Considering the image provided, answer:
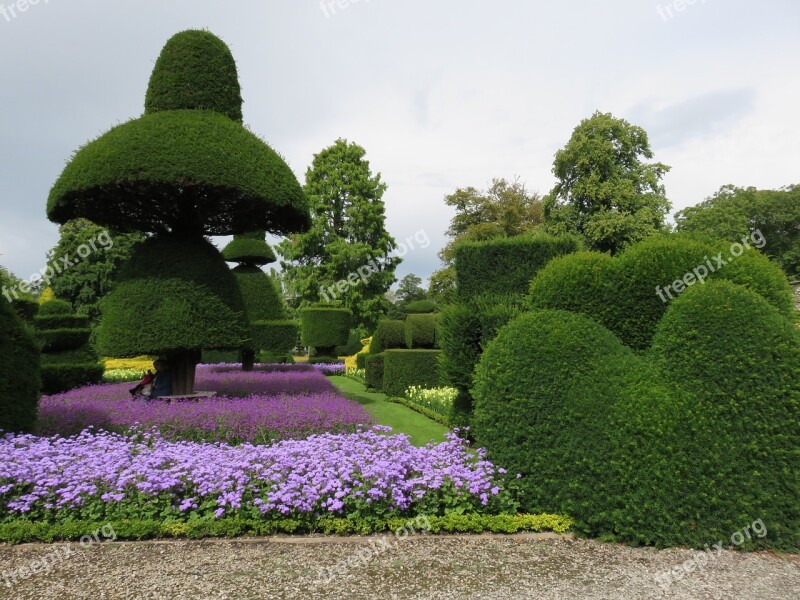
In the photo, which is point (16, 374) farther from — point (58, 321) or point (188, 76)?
point (58, 321)

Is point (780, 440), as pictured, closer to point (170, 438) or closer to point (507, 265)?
point (507, 265)

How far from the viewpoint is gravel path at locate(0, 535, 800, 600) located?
11.9 feet

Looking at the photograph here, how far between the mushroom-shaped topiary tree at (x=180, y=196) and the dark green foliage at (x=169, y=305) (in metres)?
0.02

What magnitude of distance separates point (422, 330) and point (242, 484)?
11338mm

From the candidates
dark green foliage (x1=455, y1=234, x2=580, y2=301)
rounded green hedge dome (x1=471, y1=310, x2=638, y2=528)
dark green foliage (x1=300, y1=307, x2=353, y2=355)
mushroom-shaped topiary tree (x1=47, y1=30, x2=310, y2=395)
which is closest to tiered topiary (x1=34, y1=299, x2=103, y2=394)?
mushroom-shaped topiary tree (x1=47, y1=30, x2=310, y2=395)

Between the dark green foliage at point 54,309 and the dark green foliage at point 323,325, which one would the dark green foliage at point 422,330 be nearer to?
the dark green foliage at point 323,325

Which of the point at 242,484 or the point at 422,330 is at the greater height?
the point at 422,330

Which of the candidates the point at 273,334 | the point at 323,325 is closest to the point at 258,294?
the point at 273,334

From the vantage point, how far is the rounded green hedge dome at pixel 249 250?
19.9m

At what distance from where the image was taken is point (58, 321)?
1633 cm

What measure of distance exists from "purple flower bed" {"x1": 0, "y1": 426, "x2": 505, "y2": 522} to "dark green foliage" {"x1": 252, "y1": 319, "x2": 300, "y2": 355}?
46.9 ft

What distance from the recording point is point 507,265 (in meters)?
8.21

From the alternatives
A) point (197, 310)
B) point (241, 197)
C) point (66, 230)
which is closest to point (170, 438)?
point (197, 310)

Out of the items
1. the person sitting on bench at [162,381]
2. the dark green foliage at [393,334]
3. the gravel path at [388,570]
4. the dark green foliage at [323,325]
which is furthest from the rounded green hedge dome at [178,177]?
the dark green foliage at [323,325]
